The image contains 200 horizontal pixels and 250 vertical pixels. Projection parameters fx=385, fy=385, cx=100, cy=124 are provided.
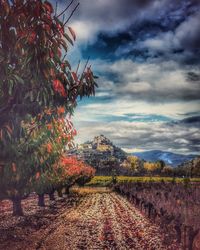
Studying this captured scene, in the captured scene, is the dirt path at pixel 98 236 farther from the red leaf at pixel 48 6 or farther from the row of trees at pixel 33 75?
the red leaf at pixel 48 6

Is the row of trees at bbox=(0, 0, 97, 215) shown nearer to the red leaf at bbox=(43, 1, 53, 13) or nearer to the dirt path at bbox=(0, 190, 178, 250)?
the red leaf at bbox=(43, 1, 53, 13)

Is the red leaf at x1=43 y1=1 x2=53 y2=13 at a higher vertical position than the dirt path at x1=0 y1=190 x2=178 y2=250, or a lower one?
higher

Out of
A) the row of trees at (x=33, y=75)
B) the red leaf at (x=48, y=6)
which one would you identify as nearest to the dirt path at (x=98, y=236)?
the row of trees at (x=33, y=75)

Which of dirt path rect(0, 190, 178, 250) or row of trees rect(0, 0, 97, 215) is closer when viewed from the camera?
row of trees rect(0, 0, 97, 215)

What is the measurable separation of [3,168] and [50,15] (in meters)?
3.98

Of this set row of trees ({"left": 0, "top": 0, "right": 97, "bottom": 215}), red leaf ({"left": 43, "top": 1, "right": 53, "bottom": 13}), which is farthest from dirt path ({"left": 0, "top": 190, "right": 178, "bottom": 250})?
red leaf ({"left": 43, "top": 1, "right": 53, "bottom": 13})

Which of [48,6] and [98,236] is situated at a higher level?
[48,6]

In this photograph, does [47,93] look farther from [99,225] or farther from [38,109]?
[99,225]

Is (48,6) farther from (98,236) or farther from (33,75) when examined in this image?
(98,236)

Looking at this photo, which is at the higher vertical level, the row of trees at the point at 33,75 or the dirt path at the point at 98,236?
the row of trees at the point at 33,75

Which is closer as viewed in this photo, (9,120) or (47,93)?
(47,93)

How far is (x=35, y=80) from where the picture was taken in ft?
20.4

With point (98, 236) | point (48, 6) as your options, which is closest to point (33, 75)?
point (48, 6)

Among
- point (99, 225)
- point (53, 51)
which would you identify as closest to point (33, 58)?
point (53, 51)
